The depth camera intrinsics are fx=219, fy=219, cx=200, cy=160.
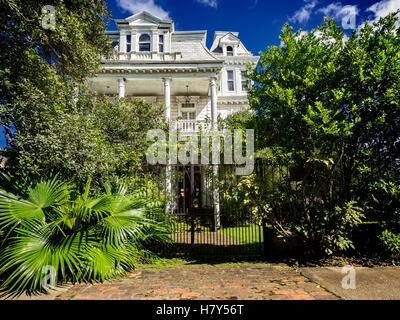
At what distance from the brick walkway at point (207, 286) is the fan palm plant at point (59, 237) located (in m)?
0.36

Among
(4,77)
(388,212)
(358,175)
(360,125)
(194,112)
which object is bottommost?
(388,212)

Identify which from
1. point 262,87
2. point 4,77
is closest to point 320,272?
point 262,87

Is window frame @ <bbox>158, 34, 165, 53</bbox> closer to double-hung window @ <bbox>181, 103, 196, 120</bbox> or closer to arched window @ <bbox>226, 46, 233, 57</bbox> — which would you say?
double-hung window @ <bbox>181, 103, 196, 120</bbox>

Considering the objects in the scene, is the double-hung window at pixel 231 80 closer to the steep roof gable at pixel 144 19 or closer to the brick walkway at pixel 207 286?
the steep roof gable at pixel 144 19

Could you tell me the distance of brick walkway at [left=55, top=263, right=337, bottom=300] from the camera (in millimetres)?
3426

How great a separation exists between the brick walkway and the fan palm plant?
363mm

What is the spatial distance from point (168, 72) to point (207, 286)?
37.7 ft

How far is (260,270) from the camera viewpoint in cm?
480

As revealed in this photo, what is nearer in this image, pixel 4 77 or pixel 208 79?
pixel 4 77

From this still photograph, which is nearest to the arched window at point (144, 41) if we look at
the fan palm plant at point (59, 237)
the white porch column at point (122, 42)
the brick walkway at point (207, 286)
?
the white porch column at point (122, 42)

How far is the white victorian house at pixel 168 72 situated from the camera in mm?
12320

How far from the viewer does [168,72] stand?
12.6 m
